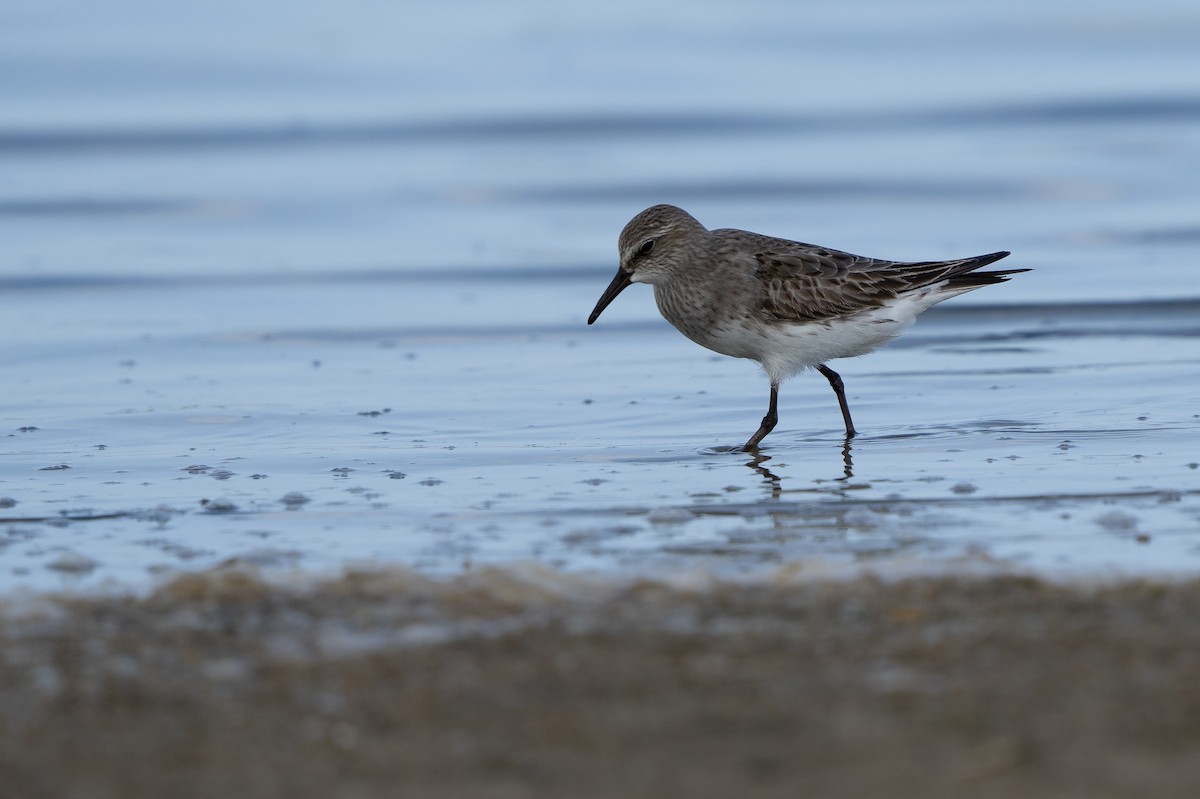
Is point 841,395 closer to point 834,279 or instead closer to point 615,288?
point 834,279

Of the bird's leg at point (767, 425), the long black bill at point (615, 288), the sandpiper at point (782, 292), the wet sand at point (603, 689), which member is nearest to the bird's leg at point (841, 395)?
the sandpiper at point (782, 292)

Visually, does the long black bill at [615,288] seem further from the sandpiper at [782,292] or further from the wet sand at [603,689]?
the wet sand at [603,689]

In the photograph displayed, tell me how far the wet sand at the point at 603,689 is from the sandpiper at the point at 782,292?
2921mm

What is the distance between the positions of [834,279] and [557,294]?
408 centimetres

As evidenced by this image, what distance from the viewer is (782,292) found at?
7.41 metres

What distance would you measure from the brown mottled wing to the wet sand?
2956mm

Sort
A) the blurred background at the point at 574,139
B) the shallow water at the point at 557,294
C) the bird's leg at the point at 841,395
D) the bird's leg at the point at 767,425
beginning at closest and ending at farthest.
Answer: the shallow water at the point at 557,294 < the bird's leg at the point at 767,425 < the bird's leg at the point at 841,395 < the blurred background at the point at 574,139

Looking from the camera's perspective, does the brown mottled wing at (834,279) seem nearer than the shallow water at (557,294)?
No

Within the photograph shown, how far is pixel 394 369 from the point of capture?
29.7 ft

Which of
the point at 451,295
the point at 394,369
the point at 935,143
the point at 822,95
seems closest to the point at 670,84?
the point at 822,95

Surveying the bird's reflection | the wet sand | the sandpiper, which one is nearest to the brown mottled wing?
the sandpiper

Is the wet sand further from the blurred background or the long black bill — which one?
the blurred background

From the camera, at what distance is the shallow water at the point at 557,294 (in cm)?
578

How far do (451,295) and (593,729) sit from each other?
7996 mm
